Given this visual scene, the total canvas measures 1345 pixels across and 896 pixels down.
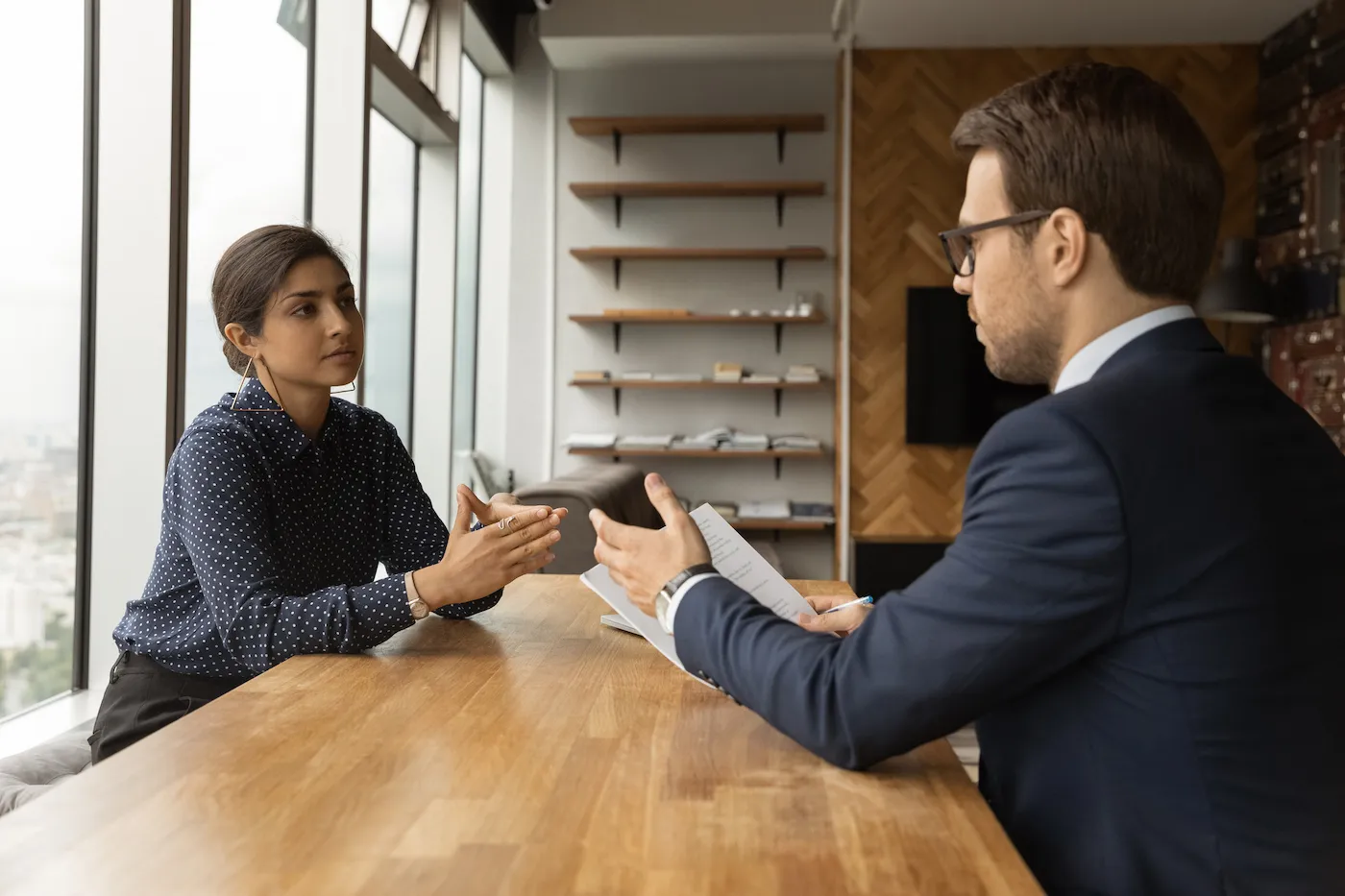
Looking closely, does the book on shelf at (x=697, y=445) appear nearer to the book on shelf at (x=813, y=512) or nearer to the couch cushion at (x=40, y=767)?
the book on shelf at (x=813, y=512)

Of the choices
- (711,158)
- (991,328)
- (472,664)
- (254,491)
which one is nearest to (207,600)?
(254,491)

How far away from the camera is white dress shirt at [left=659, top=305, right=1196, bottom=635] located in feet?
3.25

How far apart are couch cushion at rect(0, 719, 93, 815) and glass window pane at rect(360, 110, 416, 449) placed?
2.47 metres

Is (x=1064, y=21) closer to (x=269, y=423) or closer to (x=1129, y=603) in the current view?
(x=269, y=423)

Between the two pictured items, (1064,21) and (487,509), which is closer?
(487,509)

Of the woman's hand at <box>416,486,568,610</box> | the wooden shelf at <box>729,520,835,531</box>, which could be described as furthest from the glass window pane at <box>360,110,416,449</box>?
the woman's hand at <box>416,486,568,610</box>

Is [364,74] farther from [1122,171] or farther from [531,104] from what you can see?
[1122,171]

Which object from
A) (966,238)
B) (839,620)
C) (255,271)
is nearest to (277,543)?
(255,271)

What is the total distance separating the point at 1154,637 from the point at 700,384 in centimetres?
524

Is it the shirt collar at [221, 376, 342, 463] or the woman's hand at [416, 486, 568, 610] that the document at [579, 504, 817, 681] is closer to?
the woman's hand at [416, 486, 568, 610]

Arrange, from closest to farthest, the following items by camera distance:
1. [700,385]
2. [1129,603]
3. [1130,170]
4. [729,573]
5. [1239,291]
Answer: [1129,603] → [1130,170] → [729,573] → [1239,291] → [700,385]

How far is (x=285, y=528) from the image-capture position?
171 centimetres

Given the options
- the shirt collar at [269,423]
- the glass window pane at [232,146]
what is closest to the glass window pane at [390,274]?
the glass window pane at [232,146]

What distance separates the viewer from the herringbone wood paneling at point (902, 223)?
5.72m
